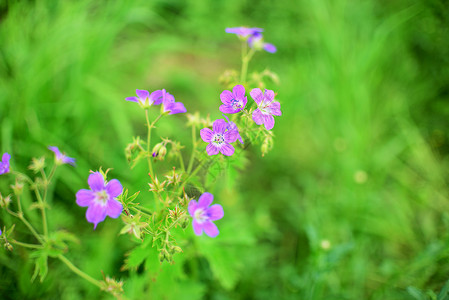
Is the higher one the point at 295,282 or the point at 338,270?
the point at 295,282

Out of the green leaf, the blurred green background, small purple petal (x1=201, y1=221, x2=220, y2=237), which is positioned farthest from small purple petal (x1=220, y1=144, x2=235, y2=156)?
the green leaf

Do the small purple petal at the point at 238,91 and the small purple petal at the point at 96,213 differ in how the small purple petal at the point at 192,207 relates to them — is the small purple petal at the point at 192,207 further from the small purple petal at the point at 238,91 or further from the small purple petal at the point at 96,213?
the small purple petal at the point at 238,91

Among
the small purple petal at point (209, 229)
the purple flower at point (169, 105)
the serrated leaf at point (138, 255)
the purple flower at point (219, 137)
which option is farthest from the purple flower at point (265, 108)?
the serrated leaf at point (138, 255)

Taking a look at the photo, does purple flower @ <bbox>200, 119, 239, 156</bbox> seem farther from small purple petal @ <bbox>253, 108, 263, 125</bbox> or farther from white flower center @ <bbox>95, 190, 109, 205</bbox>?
white flower center @ <bbox>95, 190, 109, 205</bbox>

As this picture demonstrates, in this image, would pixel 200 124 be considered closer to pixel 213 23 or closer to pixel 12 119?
pixel 12 119

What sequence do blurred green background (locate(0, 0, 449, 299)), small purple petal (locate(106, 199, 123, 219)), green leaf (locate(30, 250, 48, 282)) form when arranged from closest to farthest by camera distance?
small purple petal (locate(106, 199, 123, 219)) → green leaf (locate(30, 250, 48, 282)) → blurred green background (locate(0, 0, 449, 299))

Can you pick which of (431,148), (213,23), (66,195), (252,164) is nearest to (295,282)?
(252,164)

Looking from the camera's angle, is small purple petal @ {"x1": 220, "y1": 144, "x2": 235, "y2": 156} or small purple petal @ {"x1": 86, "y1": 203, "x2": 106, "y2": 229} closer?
small purple petal @ {"x1": 86, "y1": 203, "x2": 106, "y2": 229}

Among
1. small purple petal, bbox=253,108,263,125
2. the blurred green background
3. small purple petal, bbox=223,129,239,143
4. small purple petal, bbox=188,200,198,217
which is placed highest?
small purple petal, bbox=253,108,263,125
